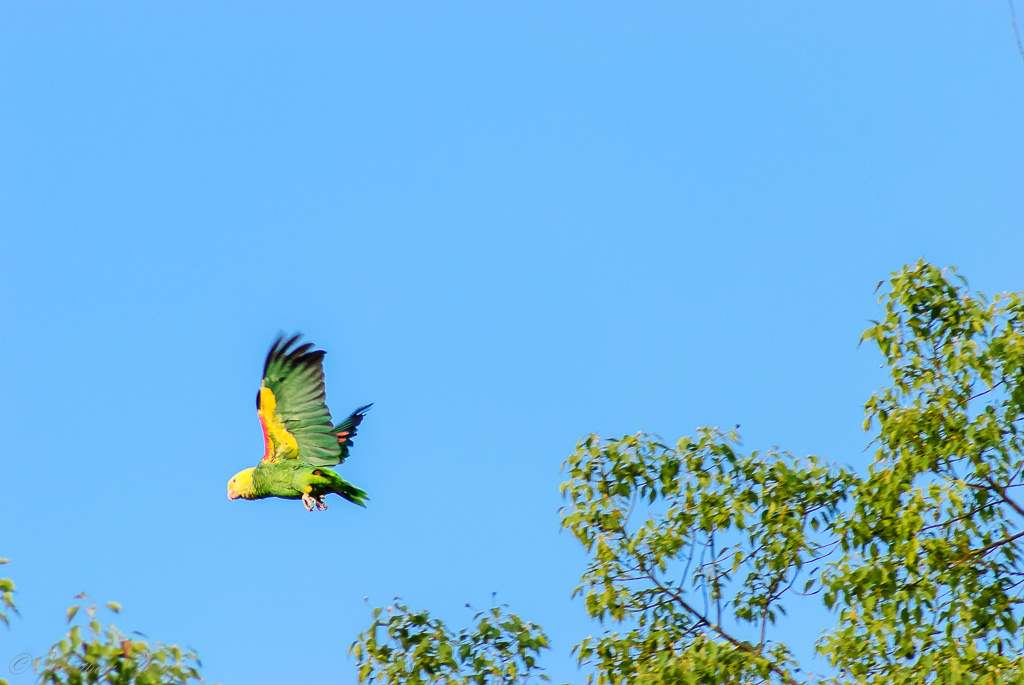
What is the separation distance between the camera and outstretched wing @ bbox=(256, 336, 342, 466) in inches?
335

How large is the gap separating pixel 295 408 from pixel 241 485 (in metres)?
0.68

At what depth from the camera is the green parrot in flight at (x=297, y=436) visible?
8.39 m

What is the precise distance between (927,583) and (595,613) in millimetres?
2458

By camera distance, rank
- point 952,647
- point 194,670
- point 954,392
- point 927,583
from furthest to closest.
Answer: point 954,392 → point 927,583 → point 952,647 → point 194,670

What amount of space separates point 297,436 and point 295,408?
23cm

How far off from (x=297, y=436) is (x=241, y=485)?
0.56 m

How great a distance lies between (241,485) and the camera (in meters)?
8.66

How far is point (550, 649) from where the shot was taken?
29.0 feet

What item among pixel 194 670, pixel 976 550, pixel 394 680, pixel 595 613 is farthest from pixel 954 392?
pixel 194 670

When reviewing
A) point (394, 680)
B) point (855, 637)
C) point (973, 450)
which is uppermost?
point (973, 450)

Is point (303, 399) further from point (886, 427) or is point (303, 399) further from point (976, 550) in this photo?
point (976, 550)

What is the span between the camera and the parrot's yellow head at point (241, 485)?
8609mm

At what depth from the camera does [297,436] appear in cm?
858

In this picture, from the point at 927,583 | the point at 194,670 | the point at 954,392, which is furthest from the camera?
the point at 954,392
